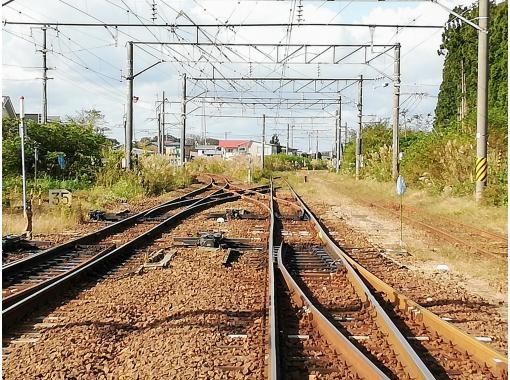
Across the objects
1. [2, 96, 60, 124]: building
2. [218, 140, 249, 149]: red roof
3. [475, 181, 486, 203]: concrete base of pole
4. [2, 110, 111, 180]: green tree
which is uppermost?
[218, 140, 249, 149]: red roof

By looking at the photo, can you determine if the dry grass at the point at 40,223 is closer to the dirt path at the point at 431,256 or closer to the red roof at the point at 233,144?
the dirt path at the point at 431,256

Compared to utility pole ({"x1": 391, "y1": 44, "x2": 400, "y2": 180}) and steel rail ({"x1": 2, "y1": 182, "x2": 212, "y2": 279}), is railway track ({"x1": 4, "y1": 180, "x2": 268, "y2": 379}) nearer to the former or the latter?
steel rail ({"x1": 2, "y1": 182, "x2": 212, "y2": 279})

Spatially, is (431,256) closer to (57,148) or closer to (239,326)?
(239,326)

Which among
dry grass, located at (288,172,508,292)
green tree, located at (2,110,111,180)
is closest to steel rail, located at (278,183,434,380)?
dry grass, located at (288,172,508,292)

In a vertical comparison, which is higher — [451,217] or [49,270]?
[451,217]

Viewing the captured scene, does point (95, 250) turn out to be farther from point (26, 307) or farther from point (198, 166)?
point (198, 166)

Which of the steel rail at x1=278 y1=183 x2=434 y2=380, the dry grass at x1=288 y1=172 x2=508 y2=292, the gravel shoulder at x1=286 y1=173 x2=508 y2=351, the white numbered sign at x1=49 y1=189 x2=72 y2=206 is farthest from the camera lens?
the white numbered sign at x1=49 y1=189 x2=72 y2=206

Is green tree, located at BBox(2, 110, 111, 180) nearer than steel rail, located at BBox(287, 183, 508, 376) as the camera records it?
No

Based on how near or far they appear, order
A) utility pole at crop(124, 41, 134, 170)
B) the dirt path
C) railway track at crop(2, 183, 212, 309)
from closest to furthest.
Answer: railway track at crop(2, 183, 212, 309) → the dirt path → utility pole at crop(124, 41, 134, 170)

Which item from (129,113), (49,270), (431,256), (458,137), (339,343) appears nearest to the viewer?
(339,343)

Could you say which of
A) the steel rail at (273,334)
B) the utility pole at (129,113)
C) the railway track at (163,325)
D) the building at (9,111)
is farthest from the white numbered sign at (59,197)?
the steel rail at (273,334)

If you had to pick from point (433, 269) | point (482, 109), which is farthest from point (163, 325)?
point (482, 109)

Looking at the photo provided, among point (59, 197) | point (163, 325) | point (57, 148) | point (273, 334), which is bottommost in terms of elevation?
point (163, 325)

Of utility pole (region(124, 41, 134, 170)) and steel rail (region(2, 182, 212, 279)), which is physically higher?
utility pole (region(124, 41, 134, 170))
